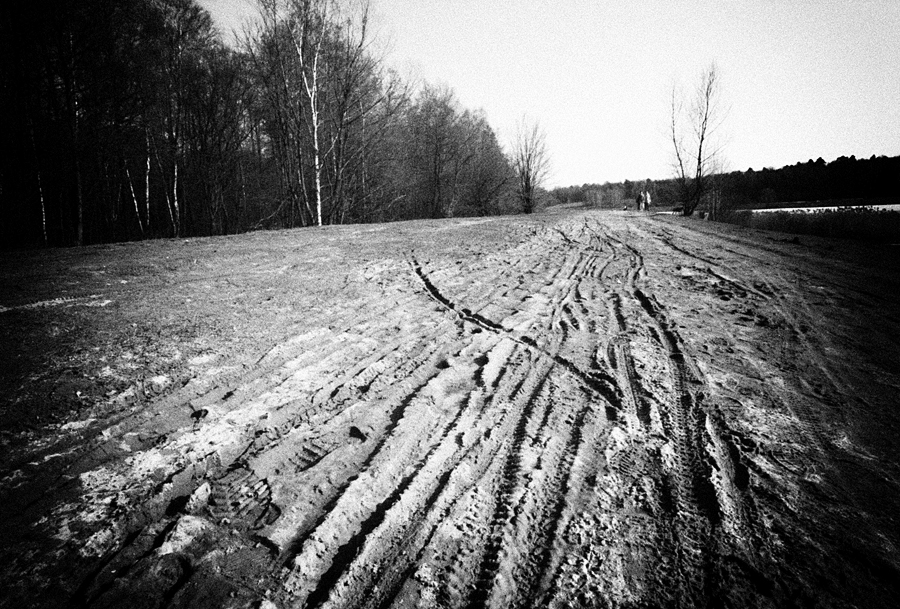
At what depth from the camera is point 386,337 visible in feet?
10.7

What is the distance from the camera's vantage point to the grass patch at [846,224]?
30.1 feet

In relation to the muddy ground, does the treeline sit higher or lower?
higher

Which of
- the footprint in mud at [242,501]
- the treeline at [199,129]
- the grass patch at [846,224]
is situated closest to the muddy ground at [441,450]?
the footprint in mud at [242,501]

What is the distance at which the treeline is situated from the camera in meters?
11.9

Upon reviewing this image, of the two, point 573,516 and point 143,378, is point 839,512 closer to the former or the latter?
point 573,516

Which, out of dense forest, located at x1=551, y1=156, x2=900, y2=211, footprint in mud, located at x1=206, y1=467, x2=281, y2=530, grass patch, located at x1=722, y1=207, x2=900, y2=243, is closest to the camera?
footprint in mud, located at x1=206, y1=467, x2=281, y2=530

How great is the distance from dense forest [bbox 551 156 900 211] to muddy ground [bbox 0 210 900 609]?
809 inches

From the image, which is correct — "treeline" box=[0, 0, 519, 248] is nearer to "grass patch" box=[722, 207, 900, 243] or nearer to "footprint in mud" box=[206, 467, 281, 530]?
"footprint in mud" box=[206, 467, 281, 530]

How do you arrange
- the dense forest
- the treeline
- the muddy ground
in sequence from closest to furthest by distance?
1. the muddy ground
2. the treeline
3. the dense forest

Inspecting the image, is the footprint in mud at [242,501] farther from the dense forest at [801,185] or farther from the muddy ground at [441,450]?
the dense forest at [801,185]

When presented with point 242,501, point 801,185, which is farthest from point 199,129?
point 801,185

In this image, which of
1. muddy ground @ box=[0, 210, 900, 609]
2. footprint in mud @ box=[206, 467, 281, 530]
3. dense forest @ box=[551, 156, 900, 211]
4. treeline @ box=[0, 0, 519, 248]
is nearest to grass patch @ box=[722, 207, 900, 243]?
dense forest @ box=[551, 156, 900, 211]

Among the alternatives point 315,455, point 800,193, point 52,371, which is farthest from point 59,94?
point 800,193

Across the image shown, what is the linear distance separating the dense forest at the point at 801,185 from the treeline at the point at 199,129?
13.5m
